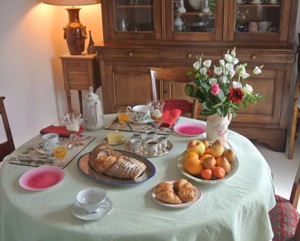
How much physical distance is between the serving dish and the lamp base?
1907mm

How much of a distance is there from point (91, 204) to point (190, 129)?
2.68ft

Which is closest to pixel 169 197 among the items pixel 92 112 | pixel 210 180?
pixel 210 180

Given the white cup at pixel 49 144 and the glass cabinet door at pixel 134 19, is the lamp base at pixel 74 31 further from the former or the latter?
the white cup at pixel 49 144

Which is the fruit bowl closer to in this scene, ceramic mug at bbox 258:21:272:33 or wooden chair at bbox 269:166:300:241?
wooden chair at bbox 269:166:300:241

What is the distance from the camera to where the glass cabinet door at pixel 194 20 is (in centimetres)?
289

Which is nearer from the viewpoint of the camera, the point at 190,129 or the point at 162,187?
the point at 162,187

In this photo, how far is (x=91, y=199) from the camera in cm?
122

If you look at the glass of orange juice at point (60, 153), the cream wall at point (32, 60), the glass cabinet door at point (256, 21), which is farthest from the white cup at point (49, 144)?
the glass cabinet door at point (256, 21)

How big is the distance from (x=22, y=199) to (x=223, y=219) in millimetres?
700

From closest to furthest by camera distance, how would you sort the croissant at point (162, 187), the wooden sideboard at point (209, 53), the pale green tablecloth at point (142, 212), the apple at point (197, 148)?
the pale green tablecloth at point (142, 212)
the croissant at point (162, 187)
the apple at point (197, 148)
the wooden sideboard at point (209, 53)

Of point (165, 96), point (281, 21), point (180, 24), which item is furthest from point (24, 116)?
point (281, 21)

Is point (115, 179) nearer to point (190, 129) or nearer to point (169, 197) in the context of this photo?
point (169, 197)

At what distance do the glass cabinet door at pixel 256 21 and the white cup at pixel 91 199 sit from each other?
2.08 meters

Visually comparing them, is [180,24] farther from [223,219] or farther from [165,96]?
[223,219]
